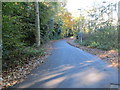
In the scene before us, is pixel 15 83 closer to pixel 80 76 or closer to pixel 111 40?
pixel 80 76

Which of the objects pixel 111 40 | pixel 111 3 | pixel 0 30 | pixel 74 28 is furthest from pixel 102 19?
pixel 74 28

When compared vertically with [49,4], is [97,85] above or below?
below

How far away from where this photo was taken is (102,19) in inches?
507

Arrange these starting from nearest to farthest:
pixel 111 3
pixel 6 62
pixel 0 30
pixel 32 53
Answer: pixel 0 30 < pixel 6 62 < pixel 32 53 < pixel 111 3

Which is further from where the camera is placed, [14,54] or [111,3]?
[111,3]

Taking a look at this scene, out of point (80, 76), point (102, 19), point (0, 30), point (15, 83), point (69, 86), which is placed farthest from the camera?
point (102, 19)

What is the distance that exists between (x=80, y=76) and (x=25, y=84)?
1910 millimetres

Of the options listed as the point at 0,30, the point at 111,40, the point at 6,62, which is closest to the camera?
the point at 0,30

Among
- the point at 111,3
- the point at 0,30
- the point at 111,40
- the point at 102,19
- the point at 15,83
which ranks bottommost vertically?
the point at 15,83

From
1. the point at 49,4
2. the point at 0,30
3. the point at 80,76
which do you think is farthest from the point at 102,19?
the point at 0,30

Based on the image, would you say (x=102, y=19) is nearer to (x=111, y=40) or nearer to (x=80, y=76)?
(x=111, y=40)

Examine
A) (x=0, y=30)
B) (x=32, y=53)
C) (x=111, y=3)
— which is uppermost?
(x=111, y=3)

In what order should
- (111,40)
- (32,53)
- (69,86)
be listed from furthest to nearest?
(111,40) → (32,53) → (69,86)

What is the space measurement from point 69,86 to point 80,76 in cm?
86
